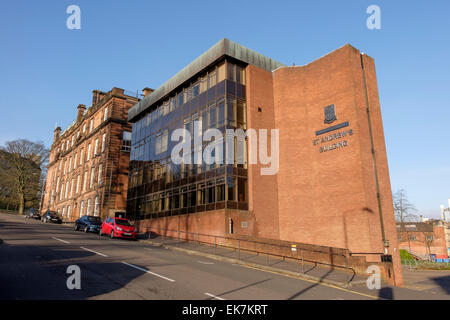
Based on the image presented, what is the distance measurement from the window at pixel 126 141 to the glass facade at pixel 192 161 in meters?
5.62

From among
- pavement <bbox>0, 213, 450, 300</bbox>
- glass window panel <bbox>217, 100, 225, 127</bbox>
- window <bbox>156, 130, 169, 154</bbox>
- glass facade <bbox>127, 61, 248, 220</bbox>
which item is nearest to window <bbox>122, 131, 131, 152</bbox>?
glass facade <bbox>127, 61, 248, 220</bbox>

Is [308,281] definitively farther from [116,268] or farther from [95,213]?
[95,213]

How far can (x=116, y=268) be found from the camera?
12562 mm

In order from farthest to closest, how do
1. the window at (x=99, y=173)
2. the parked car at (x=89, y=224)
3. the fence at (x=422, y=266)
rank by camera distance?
the window at (x=99, y=173) → the fence at (x=422, y=266) → the parked car at (x=89, y=224)

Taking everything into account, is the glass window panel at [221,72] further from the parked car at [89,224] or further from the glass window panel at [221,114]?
the parked car at [89,224]

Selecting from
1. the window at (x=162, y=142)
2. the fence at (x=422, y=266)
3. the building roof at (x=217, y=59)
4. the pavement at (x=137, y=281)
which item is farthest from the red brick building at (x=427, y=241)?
the pavement at (x=137, y=281)

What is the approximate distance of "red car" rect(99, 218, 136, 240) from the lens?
26.7 meters

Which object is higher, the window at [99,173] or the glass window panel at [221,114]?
the glass window panel at [221,114]

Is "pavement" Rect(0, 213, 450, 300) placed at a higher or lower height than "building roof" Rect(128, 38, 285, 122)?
lower

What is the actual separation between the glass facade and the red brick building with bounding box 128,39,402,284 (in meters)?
0.11

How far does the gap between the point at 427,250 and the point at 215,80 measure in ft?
204

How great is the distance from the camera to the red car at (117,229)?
26656 millimetres

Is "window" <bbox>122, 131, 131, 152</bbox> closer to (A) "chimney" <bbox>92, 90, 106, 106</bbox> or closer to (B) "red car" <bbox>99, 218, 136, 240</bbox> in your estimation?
(A) "chimney" <bbox>92, 90, 106, 106</bbox>
